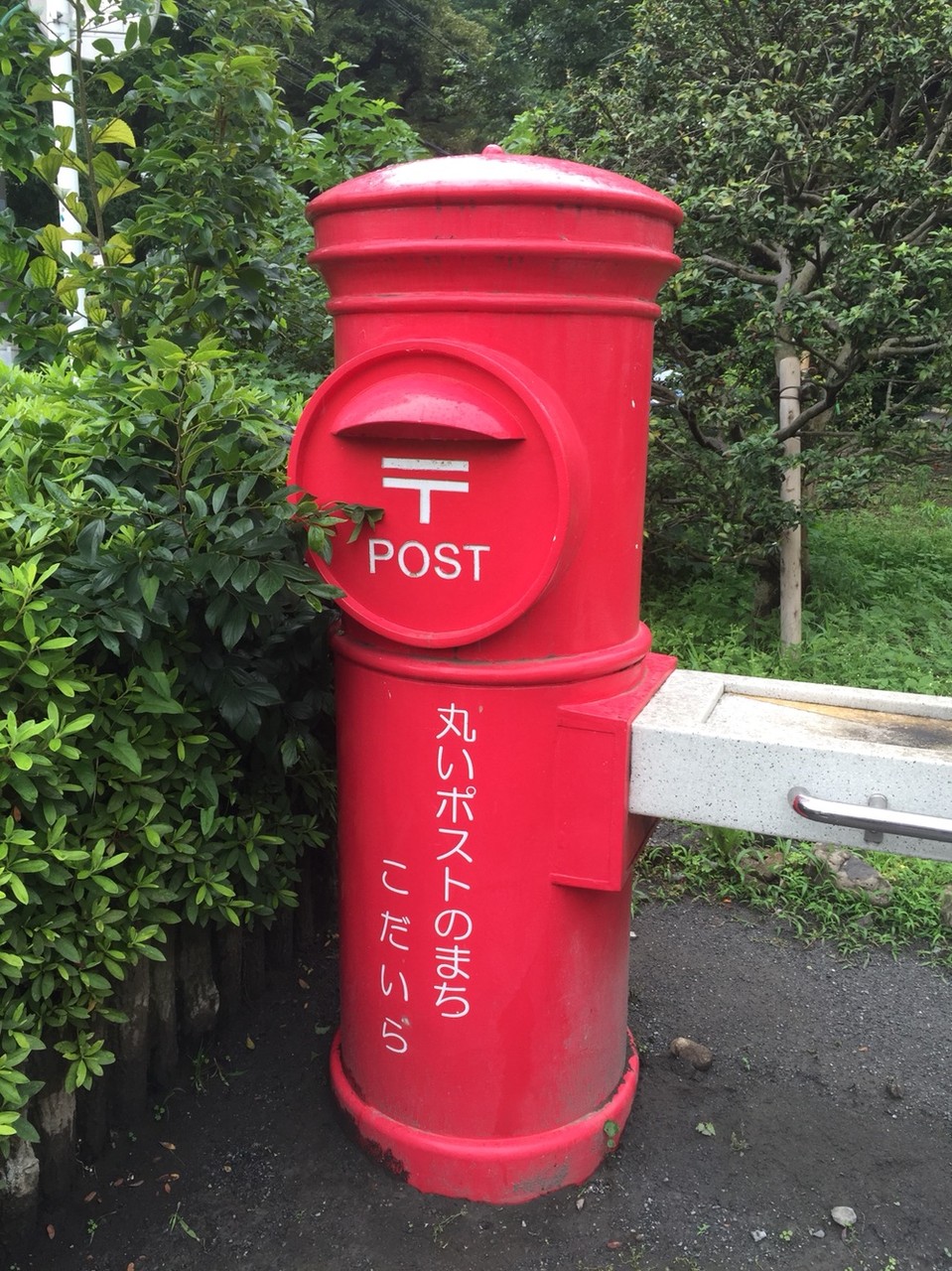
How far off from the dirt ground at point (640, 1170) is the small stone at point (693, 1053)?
1.2 inches

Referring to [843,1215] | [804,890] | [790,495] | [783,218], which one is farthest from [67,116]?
[843,1215]

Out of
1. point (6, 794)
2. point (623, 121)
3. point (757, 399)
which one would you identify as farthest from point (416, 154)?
point (6, 794)

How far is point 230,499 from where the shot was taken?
1.96 metres

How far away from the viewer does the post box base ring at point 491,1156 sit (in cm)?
210

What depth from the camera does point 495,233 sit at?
172 centimetres

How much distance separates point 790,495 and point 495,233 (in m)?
3.26

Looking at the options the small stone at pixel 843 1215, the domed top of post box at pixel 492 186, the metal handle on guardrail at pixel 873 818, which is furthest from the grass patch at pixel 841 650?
the domed top of post box at pixel 492 186

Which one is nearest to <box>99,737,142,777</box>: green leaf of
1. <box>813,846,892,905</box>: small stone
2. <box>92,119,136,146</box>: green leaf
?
<box>92,119,136,146</box>: green leaf

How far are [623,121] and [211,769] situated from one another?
4.20m

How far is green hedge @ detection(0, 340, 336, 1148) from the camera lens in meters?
1.73

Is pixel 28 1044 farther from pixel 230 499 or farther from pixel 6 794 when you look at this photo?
pixel 230 499

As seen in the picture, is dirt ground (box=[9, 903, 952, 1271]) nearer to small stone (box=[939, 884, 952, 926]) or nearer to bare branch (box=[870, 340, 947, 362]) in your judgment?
small stone (box=[939, 884, 952, 926])

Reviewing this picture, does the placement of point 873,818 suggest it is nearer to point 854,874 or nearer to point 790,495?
point 854,874

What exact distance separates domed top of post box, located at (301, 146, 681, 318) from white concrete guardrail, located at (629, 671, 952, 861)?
813mm
